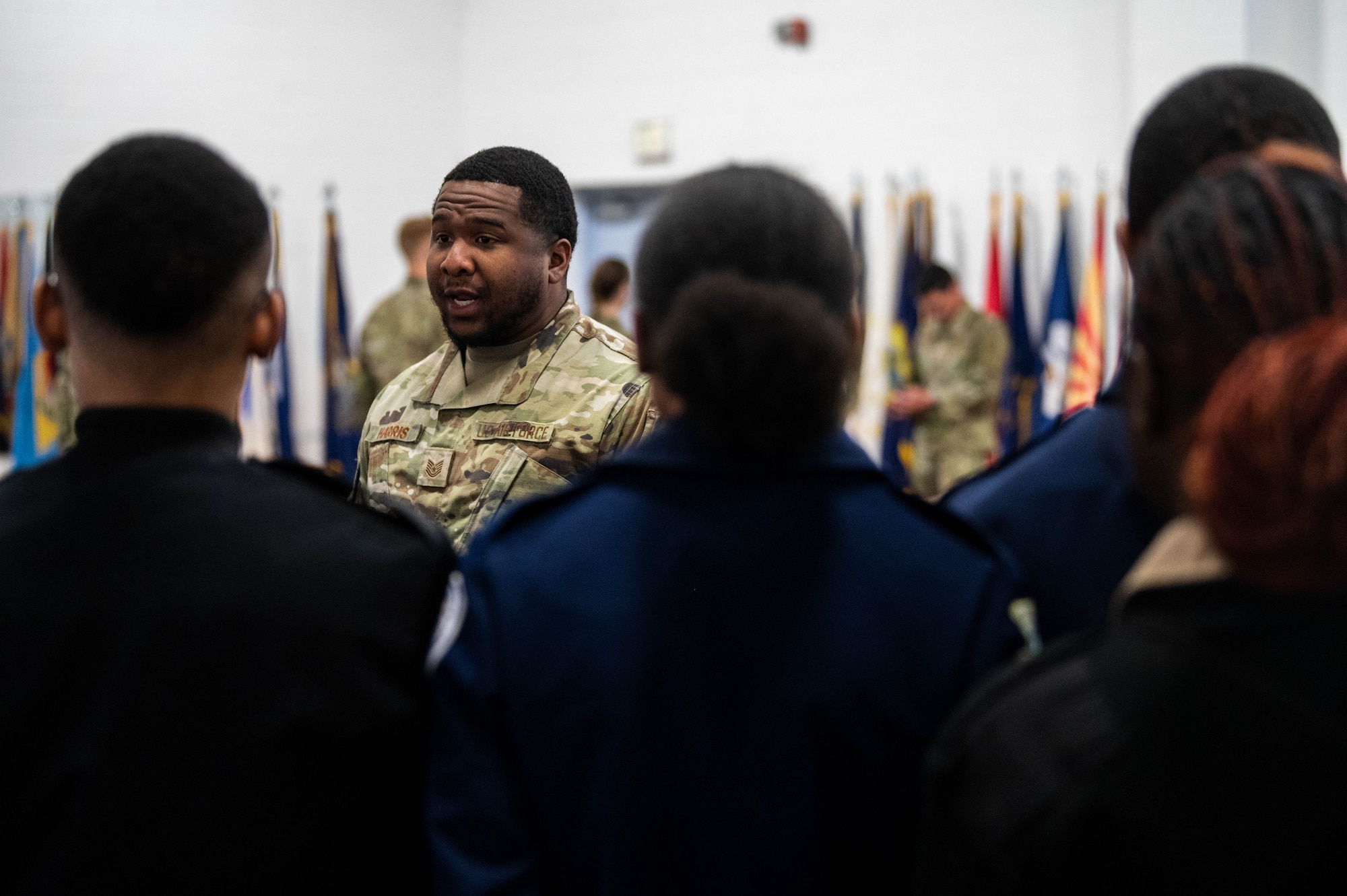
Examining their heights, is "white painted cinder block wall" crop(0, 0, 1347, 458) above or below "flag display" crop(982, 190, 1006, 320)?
above

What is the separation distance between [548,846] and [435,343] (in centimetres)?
466

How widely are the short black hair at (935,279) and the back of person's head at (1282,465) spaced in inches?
196

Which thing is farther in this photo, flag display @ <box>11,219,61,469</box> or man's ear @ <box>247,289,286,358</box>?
flag display @ <box>11,219,61,469</box>

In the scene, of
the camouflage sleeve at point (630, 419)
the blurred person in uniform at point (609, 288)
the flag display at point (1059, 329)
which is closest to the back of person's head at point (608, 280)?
the blurred person in uniform at point (609, 288)

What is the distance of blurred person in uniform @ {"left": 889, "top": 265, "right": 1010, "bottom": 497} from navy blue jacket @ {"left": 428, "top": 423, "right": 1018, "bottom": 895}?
4.65 m

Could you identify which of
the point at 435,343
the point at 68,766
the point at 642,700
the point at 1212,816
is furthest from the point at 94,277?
the point at 435,343

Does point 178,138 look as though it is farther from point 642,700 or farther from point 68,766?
point 642,700

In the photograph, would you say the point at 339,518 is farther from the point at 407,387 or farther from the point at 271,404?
the point at 271,404

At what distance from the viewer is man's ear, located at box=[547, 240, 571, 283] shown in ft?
6.94

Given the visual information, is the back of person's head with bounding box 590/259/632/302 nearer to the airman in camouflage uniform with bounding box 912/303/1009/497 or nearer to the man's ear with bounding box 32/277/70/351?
the airman in camouflage uniform with bounding box 912/303/1009/497

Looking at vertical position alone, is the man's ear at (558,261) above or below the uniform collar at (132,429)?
above

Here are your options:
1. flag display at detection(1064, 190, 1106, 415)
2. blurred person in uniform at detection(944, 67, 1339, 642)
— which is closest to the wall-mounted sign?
flag display at detection(1064, 190, 1106, 415)

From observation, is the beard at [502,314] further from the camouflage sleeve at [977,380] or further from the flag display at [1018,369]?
the flag display at [1018,369]

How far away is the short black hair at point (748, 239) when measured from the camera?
0.99m
